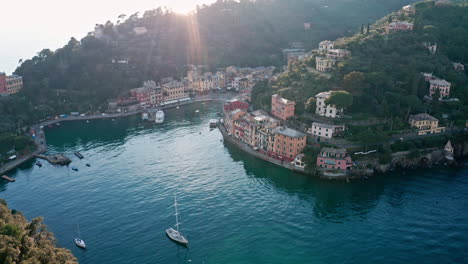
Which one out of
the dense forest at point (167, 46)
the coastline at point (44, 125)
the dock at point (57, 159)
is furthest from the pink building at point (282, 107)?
the dense forest at point (167, 46)

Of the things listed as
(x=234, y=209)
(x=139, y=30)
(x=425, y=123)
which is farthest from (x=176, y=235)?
(x=139, y=30)

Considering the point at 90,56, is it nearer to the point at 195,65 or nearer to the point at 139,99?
the point at 139,99

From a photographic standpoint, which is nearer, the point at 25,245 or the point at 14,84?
the point at 25,245

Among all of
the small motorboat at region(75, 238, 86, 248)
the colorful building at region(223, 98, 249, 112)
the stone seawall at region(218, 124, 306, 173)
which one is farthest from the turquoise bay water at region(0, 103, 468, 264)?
the colorful building at region(223, 98, 249, 112)

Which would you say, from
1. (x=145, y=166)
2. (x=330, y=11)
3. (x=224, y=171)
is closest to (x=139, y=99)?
(x=145, y=166)

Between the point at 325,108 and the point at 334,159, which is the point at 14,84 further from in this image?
the point at 334,159

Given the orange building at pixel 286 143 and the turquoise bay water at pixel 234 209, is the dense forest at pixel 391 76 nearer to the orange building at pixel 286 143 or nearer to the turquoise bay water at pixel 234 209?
the orange building at pixel 286 143
